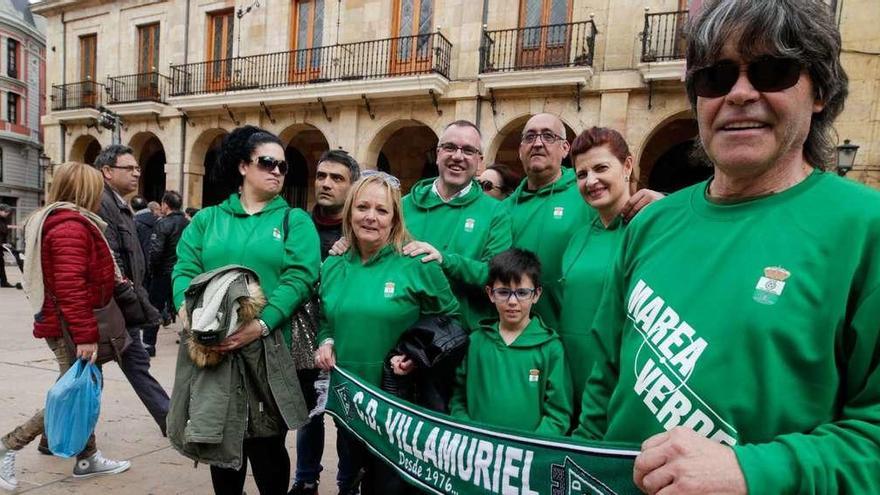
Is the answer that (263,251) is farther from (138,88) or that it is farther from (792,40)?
(138,88)

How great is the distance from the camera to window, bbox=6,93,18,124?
1357 inches

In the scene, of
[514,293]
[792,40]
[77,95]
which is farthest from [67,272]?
[77,95]

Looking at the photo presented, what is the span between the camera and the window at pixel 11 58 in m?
34.3

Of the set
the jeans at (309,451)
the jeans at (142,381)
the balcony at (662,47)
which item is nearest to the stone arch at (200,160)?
the balcony at (662,47)

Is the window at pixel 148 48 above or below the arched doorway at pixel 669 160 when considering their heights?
Answer: above

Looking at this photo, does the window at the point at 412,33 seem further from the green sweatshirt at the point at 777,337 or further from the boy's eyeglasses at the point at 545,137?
the green sweatshirt at the point at 777,337

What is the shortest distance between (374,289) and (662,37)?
10301 mm

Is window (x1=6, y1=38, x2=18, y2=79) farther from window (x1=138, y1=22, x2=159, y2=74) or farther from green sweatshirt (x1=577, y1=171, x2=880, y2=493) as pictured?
green sweatshirt (x1=577, y1=171, x2=880, y2=493)

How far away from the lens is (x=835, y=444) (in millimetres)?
906

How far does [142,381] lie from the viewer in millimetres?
3539

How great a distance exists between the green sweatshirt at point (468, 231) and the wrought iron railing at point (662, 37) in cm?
894

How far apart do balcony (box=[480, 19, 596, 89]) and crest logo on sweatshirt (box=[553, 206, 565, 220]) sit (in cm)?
Answer: 867

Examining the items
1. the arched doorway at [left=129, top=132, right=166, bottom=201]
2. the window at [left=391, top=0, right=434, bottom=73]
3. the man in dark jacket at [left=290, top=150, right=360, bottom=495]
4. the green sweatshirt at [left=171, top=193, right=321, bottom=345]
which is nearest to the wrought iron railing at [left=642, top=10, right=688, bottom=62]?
the window at [left=391, top=0, right=434, bottom=73]


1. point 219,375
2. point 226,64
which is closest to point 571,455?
point 219,375
